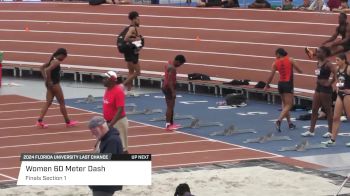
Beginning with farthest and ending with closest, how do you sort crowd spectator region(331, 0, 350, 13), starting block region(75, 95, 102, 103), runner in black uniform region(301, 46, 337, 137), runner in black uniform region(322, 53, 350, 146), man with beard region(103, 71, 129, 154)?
crowd spectator region(331, 0, 350, 13)
starting block region(75, 95, 102, 103)
runner in black uniform region(301, 46, 337, 137)
runner in black uniform region(322, 53, 350, 146)
man with beard region(103, 71, 129, 154)

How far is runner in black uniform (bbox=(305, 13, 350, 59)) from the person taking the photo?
26016 mm

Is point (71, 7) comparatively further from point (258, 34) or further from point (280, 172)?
point (280, 172)

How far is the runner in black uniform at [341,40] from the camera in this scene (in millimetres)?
26016

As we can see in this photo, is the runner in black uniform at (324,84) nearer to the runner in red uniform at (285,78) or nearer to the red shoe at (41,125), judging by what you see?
the runner in red uniform at (285,78)

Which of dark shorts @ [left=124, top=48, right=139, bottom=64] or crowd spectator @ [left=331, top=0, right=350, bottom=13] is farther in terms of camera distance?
crowd spectator @ [left=331, top=0, right=350, bottom=13]

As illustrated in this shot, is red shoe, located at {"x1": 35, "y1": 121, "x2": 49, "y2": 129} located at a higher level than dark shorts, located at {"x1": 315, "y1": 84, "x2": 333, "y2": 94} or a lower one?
lower

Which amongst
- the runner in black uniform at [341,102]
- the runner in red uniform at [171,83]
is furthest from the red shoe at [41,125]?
the runner in black uniform at [341,102]

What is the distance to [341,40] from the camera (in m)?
26.9

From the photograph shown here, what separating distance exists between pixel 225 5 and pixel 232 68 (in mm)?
4183

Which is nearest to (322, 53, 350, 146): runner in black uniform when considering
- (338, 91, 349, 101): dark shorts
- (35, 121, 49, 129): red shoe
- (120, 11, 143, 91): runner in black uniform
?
(338, 91, 349, 101): dark shorts
